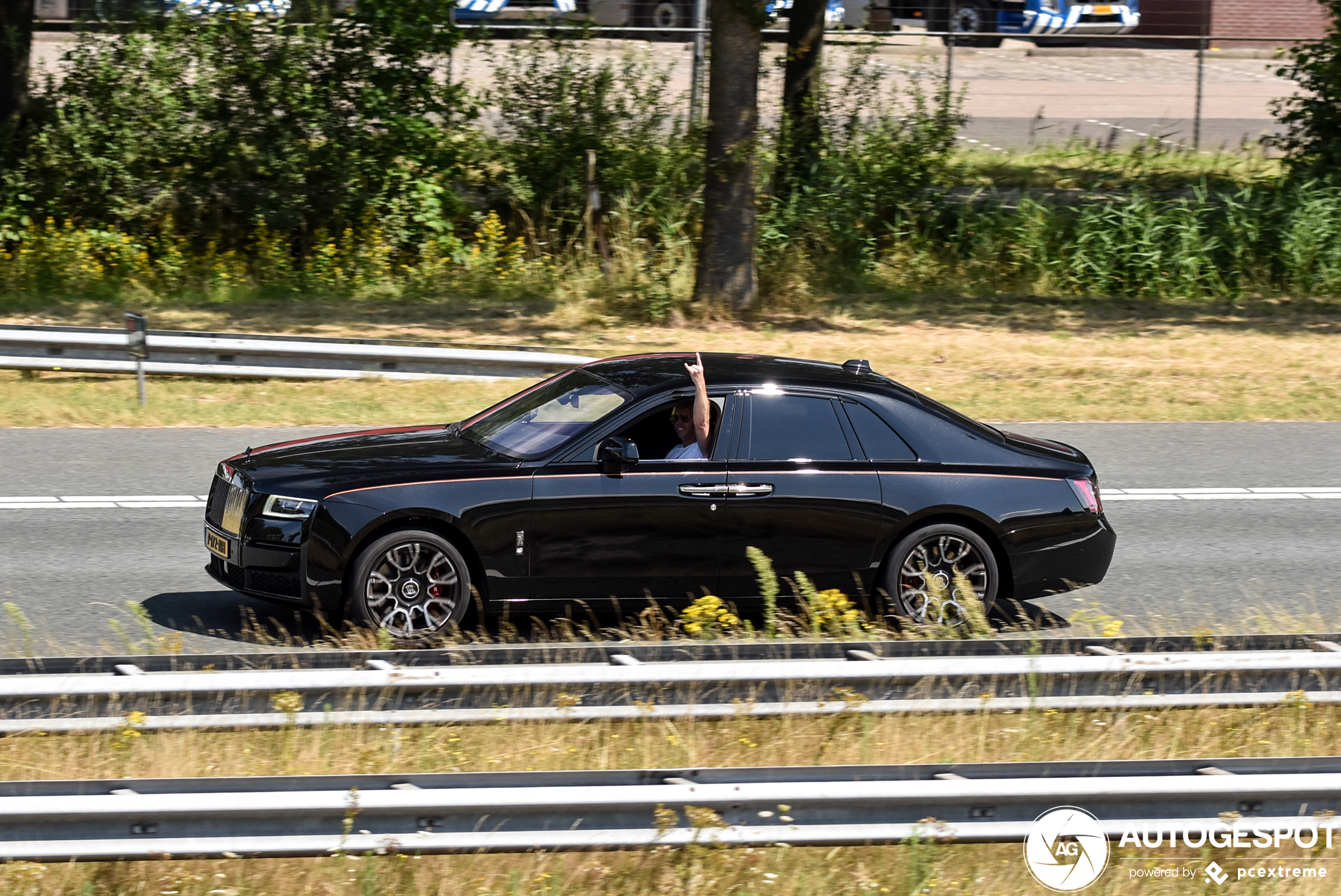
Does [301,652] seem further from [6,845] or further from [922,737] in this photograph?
[922,737]

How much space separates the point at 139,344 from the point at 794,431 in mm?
7908

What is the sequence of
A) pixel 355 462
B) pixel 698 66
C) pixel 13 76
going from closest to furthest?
pixel 355 462 → pixel 13 76 → pixel 698 66

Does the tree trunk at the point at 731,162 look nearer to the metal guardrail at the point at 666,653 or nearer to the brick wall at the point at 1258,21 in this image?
the metal guardrail at the point at 666,653

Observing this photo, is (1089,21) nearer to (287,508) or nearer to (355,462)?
(355,462)

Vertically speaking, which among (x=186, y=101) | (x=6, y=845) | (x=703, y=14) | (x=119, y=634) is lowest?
(x=119, y=634)

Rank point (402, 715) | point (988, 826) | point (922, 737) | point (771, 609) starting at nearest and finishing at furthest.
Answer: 1. point (988, 826)
2. point (402, 715)
3. point (922, 737)
4. point (771, 609)

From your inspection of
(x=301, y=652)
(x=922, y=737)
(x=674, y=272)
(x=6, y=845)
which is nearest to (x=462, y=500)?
(x=301, y=652)

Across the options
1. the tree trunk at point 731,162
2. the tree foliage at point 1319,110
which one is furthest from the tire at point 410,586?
the tree foliage at point 1319,110

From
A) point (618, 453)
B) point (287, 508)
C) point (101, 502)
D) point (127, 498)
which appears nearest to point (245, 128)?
point (127, 498)

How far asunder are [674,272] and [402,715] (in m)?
14.2

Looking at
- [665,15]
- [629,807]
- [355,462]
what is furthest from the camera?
[665,15]

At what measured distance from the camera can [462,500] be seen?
7.07m

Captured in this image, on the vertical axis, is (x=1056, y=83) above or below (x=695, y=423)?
above

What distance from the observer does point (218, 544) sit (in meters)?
7.36
